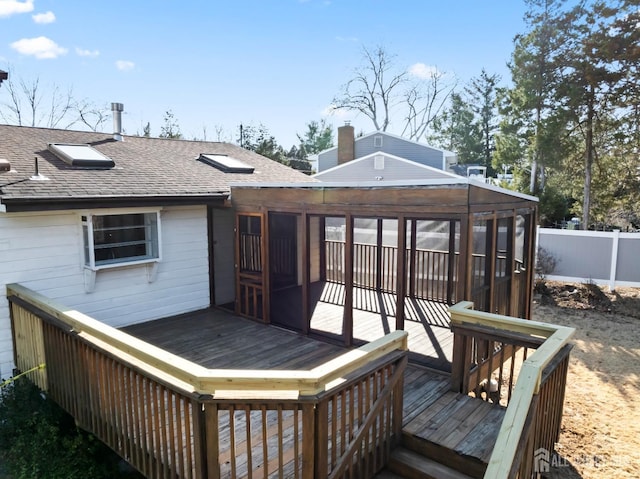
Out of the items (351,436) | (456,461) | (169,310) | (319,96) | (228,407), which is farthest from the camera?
(319,96)

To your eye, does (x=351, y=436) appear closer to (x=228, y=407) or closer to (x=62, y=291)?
(x=228, y=407)

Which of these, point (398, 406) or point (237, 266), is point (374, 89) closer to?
point (237, 266)

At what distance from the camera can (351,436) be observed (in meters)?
3.29

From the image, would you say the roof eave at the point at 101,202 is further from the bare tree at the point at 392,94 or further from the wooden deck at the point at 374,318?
the bare tree at the point at 392,94

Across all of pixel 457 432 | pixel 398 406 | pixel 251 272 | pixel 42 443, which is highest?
pixel 251 272

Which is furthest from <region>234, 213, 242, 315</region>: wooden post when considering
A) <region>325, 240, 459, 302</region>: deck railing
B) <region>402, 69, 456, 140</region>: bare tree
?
<region>402, 69, 456, 140</region>: bare tree

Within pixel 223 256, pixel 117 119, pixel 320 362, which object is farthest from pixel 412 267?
pixel 117 119

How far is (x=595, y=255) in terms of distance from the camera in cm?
1165

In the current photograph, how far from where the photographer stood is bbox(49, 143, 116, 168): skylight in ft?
22.1

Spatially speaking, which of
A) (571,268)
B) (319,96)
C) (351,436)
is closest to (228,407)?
(351,436)

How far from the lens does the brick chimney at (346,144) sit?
73.3ft

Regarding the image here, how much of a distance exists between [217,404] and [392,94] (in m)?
31.1

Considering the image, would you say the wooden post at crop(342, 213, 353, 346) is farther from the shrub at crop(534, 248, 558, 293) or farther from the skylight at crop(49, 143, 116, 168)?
the shrub at crop(534, 248, 558, 293)

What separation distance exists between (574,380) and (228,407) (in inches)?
249
